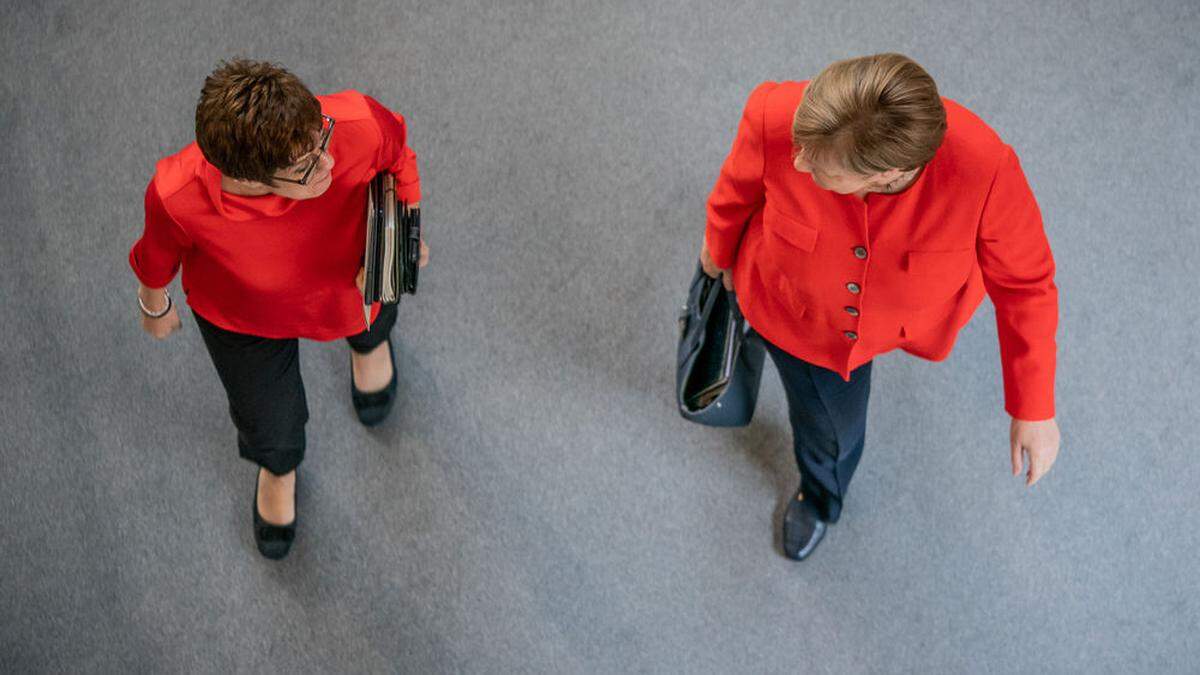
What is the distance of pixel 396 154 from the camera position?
1883 millimetres

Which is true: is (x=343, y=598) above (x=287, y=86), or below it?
below

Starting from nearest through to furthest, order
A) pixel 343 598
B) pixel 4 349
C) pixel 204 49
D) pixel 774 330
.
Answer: pixel 774 330 < pixel 343 598 < pixel 4 349 < pixel 204 49

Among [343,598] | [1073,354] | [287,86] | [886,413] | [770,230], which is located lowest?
[343,598]

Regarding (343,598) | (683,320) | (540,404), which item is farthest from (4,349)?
(683,320)

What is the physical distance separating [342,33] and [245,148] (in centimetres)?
168

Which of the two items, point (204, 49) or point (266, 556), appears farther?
point (204, 49)

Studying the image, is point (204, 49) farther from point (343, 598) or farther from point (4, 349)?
Result: point (343, 598)

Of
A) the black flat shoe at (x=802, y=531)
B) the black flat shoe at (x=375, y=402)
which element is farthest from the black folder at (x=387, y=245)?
the black flat shoe at (x=802, y=531)

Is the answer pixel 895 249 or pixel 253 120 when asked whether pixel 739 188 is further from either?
pixel 253 120

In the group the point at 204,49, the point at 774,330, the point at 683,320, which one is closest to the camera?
the point at 774,330

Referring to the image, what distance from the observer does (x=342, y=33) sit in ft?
9.88

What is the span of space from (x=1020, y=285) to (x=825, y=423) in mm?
628

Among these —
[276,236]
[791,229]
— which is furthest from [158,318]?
[791,229]

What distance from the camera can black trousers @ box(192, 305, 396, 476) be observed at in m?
2.04
